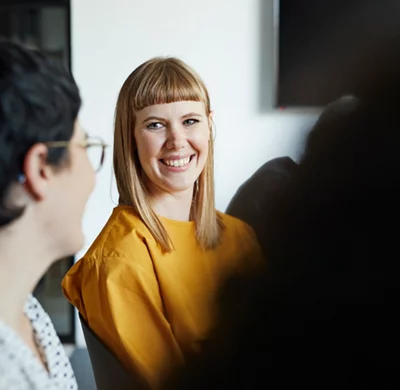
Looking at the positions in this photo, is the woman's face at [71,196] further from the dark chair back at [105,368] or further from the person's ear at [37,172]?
the dark chair back at [105,368]

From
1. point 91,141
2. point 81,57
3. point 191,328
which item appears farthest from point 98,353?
point 81,57

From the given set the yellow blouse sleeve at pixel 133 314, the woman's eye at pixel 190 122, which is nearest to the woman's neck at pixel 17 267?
the yellow blouse sleeve at pixel 133 314

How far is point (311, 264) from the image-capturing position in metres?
0.44

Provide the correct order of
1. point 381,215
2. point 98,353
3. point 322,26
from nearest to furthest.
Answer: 1. point 381,215
2. point 322,26
3. point 98,353

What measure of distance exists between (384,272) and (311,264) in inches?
2.2

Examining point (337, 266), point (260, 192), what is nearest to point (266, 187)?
point (260, 192)

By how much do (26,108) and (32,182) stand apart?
0.20ft

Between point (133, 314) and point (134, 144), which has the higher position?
point (134, 144)

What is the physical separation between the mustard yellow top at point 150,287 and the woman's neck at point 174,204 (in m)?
0.01

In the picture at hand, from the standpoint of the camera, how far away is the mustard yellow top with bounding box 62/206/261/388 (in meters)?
0.57

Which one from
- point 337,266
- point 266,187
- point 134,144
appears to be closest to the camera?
point 337,266

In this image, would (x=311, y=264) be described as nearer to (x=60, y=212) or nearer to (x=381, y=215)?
(x=381, y=215)

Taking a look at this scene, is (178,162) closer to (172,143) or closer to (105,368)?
(172,143)

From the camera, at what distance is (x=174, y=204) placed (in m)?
0.65
